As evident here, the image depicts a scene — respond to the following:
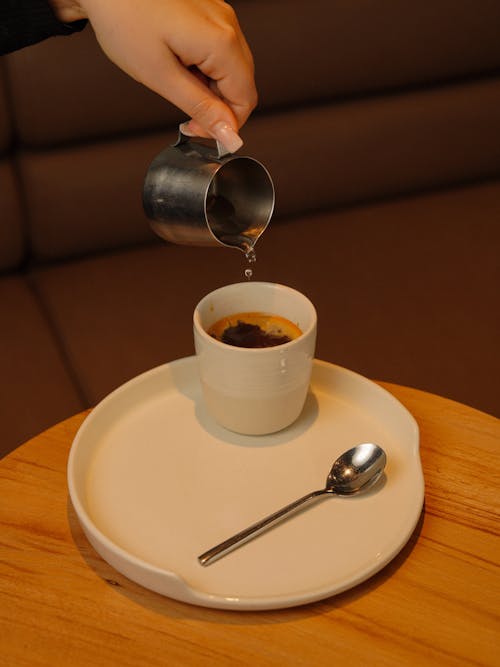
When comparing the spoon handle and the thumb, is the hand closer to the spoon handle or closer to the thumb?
the thumb

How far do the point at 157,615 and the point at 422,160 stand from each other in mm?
1421

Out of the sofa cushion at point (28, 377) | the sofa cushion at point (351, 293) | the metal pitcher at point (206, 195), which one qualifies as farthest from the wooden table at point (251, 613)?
the sofa cushion at point (351, 293)

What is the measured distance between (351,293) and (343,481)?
0.80 m

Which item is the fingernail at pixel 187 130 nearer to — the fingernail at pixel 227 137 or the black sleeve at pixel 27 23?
the fingernail at pixel 227 137

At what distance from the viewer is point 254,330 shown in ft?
3.37

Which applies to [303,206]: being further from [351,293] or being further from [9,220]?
[9,220]

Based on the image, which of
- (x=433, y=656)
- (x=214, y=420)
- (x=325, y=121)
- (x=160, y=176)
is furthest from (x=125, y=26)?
(x=325, y=121)

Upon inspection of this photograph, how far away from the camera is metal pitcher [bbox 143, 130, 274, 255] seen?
957 mm

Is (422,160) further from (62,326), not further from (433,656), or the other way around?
(433,656)

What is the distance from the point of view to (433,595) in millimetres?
799

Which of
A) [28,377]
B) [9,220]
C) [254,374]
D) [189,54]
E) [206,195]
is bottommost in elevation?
[28,377]

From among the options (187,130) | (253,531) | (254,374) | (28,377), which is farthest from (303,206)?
→ (253,531)

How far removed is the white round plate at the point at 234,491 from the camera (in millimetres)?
795

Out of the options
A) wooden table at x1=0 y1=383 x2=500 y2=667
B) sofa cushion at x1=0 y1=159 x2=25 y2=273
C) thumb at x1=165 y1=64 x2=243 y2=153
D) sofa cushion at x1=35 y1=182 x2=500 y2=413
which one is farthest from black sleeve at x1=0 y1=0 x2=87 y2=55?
wooden table at x1=0 y1=383 x2=500 y2=667
